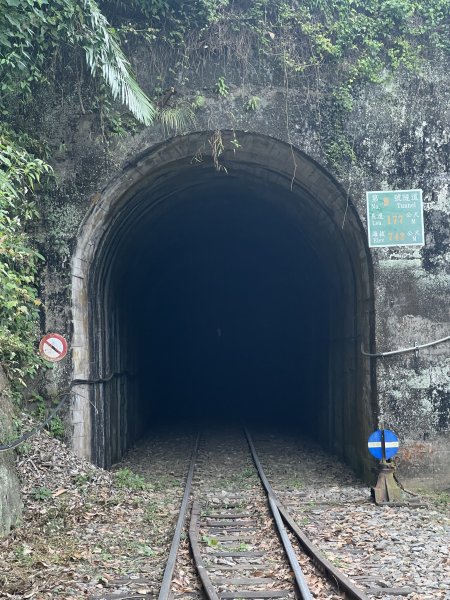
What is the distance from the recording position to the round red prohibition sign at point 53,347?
373 inches

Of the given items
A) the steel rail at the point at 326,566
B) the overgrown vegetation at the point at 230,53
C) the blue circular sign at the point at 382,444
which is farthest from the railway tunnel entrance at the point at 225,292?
the steel rail at the point at 326,566

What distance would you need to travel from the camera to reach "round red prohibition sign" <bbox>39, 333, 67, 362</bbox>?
31.1ft

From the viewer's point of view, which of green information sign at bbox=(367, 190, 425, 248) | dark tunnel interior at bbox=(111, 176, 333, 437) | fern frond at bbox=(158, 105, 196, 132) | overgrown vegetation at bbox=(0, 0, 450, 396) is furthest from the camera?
dark tunnel interior at bbox=(111, 176, 333, 437)

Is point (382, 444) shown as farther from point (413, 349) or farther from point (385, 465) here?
point (413, 349)

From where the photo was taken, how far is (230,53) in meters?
10.3

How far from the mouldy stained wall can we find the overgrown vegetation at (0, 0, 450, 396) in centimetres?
15

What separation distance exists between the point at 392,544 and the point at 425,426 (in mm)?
3145

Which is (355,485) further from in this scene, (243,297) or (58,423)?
(243,297)

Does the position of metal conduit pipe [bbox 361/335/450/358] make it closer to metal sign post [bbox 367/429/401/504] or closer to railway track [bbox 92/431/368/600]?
metal sign post [bbox 367/429/401/504]

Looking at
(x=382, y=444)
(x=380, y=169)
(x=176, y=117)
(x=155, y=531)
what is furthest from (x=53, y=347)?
(x=380, y=169)

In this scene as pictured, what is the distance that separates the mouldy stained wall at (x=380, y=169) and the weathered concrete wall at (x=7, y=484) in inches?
71.4

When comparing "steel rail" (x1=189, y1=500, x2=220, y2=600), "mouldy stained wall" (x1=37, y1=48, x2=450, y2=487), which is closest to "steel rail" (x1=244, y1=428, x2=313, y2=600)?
"steel rail" (x1=189, y1=500, x2=220, y2=600)

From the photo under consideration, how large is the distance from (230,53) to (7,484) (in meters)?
6.80

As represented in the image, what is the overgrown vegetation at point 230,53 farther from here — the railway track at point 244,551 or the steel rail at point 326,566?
the steel rail at point 326,566
